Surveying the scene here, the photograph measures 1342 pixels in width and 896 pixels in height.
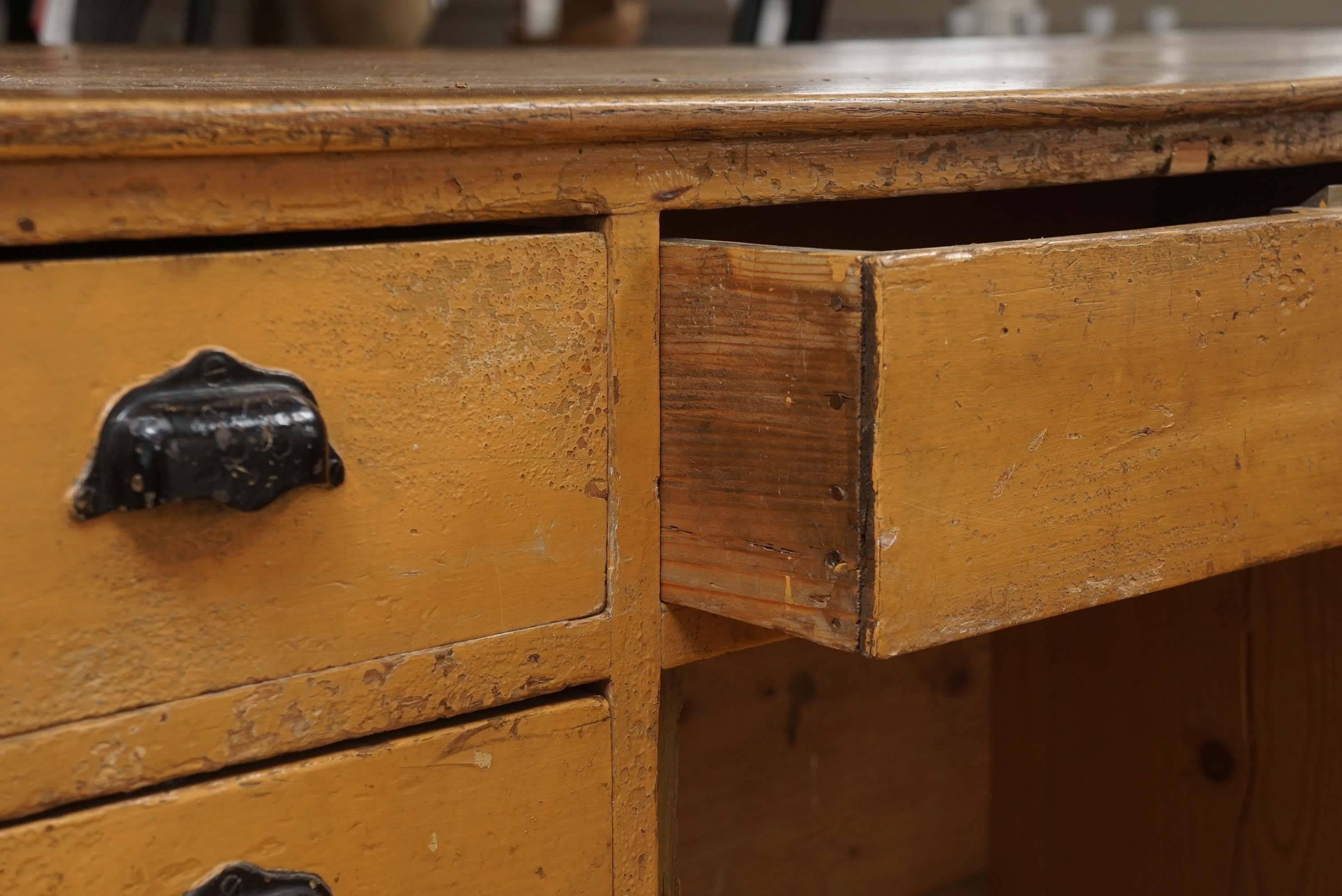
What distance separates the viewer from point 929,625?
0.46 meters

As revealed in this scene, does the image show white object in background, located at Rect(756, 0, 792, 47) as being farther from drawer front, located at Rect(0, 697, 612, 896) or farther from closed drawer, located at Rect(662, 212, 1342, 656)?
drawer front, located at Rect(0, 697, 612, 896)

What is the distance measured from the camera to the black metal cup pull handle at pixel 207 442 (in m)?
0.38

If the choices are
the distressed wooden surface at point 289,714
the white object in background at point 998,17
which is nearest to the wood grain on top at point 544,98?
the distressed wooden surface at point 289,714

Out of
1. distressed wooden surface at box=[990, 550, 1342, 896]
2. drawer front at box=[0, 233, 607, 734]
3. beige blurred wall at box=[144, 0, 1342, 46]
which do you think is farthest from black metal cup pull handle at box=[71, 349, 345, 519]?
beige blurred wall at box=[144, 0, 1342, 46]

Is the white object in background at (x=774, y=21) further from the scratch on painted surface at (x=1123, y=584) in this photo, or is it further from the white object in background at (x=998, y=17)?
the scratch on painted surface at (x=1123, y=584)

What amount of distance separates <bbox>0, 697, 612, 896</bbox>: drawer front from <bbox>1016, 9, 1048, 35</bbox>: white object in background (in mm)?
2143

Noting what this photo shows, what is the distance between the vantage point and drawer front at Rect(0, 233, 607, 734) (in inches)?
15.0

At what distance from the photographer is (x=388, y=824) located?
1.50 ft

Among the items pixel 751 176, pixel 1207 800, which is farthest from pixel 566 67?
pixel 1207 800

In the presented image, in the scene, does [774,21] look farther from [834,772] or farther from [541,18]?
[834,772]

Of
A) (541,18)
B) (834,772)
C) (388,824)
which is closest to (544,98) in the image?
(388,824)

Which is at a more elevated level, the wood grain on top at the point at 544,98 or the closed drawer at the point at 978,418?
the wood grain on top at the point at 544,98

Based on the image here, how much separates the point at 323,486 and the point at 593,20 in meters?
1.49

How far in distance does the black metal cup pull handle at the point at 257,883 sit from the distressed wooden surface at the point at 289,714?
0.03 meters
